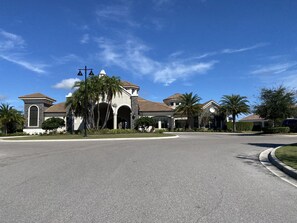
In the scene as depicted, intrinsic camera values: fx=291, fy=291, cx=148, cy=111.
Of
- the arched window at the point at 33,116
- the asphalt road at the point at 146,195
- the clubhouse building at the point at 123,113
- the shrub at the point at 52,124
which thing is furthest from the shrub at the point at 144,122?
the asphalt road at the point at 146,195

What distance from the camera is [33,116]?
173ft

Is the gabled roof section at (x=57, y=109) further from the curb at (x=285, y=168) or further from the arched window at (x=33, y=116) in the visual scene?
the curb at (x=285, y=168)

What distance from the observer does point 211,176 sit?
832 cm

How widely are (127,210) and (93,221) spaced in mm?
748

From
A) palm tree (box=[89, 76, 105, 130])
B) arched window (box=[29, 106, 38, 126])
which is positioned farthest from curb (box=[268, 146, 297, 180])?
arched window (box=[29, 106, 38, 126])

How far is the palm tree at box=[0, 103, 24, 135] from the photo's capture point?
158 ft

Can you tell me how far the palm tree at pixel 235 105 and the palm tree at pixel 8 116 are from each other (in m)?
36.3

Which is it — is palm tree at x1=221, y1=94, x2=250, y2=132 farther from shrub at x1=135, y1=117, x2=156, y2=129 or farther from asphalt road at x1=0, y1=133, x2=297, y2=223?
asphalt road at x1=0, y1=133, x2=297, y2=223

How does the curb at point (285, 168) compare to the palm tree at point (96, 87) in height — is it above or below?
below

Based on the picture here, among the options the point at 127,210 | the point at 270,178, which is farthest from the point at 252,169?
the point at 127,210

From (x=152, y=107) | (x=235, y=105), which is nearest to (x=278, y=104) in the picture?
(x=235, y=105)

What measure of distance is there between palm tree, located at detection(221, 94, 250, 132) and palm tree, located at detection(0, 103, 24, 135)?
3630 centimetres

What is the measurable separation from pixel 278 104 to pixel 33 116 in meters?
40.9

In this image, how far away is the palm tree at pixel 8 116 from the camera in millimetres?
48206
